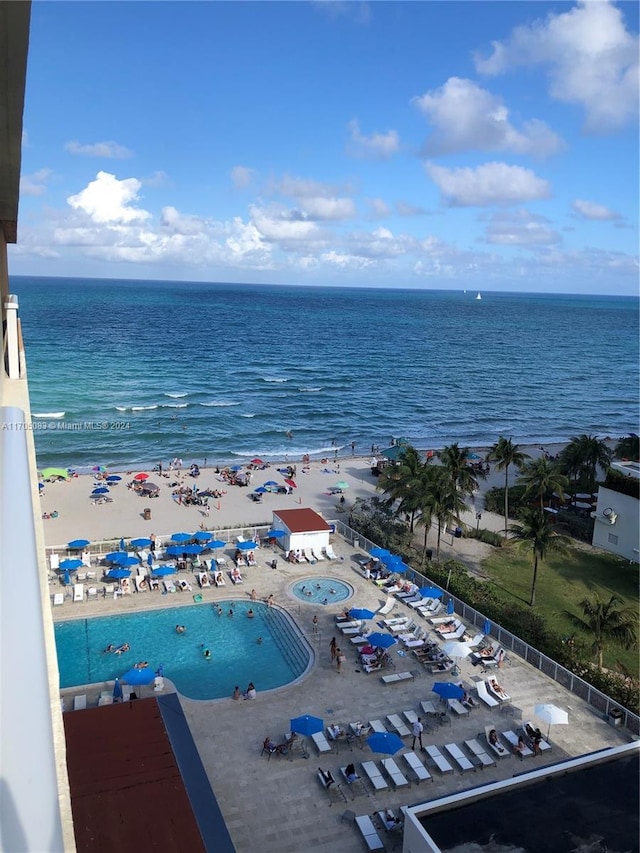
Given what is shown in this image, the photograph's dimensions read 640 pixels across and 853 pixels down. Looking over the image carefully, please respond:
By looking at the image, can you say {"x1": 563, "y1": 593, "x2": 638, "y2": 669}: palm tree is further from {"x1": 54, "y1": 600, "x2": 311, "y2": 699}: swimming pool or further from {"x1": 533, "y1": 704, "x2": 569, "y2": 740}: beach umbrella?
{"x1": 54, "y1": 600, "x2": 311, "y2": 699}: swimming pool

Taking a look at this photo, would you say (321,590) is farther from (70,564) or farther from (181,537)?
(70,564)

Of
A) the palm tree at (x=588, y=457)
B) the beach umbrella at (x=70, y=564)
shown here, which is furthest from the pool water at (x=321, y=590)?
the palm tree at (x=588, y=457)

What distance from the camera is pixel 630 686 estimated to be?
19609 millimetres

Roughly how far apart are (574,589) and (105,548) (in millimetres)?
20330

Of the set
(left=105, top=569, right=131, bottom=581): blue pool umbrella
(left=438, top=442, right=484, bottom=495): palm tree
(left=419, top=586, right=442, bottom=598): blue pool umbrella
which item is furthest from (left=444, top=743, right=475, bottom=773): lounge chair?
(left=438, top=442, right=484, bottom=495): palm tree

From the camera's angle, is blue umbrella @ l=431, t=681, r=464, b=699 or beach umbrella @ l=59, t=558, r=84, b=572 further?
beach umbrella @ l=59, t=558, r=84, b=572

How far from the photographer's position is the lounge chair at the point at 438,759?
52.8 feet

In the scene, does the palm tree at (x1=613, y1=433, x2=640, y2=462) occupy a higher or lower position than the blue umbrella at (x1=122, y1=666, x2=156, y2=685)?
higher

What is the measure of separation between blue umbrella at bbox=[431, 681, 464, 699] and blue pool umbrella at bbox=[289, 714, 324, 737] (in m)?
3.74

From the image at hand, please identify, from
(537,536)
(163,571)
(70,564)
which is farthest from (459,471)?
(70,564)

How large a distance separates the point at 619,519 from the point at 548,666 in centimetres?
1274

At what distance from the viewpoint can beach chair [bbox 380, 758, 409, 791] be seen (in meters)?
15.6

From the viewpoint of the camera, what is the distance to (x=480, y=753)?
1670 centimetres

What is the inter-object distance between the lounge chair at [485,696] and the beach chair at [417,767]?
3.39m
